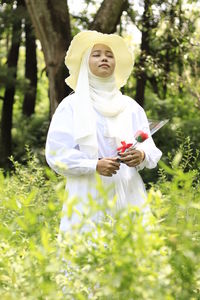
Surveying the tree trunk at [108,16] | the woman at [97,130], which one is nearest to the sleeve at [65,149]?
the woman at [97,130]

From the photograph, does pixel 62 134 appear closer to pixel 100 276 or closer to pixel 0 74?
pixel 100 276

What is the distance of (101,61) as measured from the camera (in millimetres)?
3688

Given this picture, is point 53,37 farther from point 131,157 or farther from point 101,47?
→ point 131,157

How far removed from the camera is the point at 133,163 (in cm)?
340

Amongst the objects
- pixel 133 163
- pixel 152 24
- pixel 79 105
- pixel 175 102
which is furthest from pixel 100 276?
pixel 175 102

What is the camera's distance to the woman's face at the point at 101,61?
12.0 feet

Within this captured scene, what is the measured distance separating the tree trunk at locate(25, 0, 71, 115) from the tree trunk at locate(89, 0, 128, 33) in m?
0.40

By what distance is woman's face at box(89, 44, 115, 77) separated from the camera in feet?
12.0

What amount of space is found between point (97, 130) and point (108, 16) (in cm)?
384

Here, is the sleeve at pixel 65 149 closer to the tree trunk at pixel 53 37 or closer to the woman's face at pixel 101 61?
the woman's face at pixel 101 61

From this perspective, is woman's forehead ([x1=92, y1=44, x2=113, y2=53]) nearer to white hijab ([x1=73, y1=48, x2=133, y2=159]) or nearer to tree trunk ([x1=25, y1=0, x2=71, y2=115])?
white hijab ([x1=73, y1=48, x2=133, y2=159])

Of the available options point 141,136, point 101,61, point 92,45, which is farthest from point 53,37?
point 141,136

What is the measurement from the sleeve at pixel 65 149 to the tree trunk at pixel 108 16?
3.66 metres

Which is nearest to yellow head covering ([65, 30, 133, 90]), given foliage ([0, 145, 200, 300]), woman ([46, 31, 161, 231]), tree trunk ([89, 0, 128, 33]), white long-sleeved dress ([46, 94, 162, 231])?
woman ([46, 31, 161, 231])
